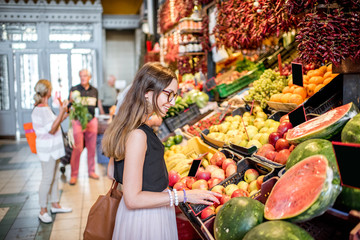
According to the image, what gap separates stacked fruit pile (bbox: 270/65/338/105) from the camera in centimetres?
296

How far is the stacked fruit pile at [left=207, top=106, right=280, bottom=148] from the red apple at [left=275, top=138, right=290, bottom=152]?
0.40 m

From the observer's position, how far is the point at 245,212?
1.53 metres

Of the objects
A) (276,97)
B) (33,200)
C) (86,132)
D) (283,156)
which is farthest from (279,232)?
(86,132)

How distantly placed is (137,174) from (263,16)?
2.45 m

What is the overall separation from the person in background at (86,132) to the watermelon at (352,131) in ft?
16.5

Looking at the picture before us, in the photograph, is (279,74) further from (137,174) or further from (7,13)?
(7,13)

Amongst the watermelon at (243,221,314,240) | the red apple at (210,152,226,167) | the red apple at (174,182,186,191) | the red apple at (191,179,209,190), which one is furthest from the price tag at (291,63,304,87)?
the watermelon at (243,221,314,240)

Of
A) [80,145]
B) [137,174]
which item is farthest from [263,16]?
[80,145]

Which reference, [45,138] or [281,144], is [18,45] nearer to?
[45,138]

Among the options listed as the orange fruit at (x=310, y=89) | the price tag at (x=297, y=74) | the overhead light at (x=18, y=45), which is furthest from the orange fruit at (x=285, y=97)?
the overhead light at (x=18, y=45)

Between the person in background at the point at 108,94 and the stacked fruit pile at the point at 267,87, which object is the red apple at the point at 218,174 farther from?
the person in background at the point at 108,94

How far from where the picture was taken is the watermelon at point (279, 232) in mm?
1257

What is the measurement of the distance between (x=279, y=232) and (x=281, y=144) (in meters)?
1.27

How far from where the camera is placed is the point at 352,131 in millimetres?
1610
